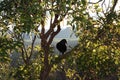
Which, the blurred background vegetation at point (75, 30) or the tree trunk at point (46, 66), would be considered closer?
the blurred background vegetation at point (75, 30)

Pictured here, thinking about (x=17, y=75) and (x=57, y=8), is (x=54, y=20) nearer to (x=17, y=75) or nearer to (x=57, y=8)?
(x=57, y=8)

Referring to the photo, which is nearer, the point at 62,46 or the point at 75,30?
the point at 75,30

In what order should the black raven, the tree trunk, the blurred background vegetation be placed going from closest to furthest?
the blurred background vegetation
the tree trunk
the black raven

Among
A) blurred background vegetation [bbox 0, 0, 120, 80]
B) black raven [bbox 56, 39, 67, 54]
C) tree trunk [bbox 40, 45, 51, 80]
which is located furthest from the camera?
black raven [bbox 56, 39, 67, 54]

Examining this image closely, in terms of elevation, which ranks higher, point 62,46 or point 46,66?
point 62,46

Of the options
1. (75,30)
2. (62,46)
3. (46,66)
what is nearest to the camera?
(75,30)

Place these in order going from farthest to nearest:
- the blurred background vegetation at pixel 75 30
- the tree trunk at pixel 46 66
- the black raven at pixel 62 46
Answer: the black raven at pixel 62 46 → the tree trunk at pixel 46 66 → the blurred background vegetation at pixel 75 30

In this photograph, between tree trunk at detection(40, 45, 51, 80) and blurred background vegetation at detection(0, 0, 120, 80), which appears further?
tree trunk at detection(40, 45, 51, 80)

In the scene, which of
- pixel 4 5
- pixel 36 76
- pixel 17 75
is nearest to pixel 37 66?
pixel 36 76

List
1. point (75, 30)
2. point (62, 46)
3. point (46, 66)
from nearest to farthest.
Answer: point (75, 30), point (46, 66), point (62, 46)

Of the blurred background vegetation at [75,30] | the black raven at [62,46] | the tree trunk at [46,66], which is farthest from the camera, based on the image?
the black raven at [62,46]

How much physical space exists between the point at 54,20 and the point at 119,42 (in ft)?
11.0

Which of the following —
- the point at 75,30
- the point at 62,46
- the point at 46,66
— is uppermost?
the point at 75,30

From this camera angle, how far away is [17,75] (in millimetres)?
16266
